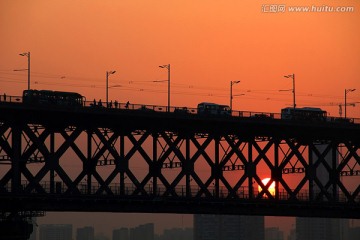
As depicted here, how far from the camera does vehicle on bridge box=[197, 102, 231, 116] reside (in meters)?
186

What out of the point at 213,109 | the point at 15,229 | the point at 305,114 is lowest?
the point at 15,229

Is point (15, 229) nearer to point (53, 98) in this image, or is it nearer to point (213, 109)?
point (53, 98)

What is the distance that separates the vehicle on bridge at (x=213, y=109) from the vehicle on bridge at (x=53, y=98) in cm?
2053

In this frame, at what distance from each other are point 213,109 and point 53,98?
28.3 meters

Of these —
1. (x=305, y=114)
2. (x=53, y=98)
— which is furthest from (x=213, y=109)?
(x=53, y=98)

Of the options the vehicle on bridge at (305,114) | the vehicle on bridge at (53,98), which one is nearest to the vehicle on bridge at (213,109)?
the vehicle on bridge at (305,114)

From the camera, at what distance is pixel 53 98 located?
169 metres

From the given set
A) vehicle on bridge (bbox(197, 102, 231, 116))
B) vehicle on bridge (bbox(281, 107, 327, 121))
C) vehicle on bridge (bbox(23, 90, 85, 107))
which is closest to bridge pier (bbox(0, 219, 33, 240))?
vehicle on bridge (bbox(23, 90, 85, 107))

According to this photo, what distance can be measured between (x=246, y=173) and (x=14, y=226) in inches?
1404

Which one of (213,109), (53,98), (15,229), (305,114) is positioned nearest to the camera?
(15,229)

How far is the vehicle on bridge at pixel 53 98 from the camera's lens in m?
168


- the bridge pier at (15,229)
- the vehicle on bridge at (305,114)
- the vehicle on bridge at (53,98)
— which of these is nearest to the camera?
the bridge pier at (15,229)

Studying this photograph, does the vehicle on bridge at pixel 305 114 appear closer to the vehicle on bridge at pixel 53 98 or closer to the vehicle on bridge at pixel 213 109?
the vehicle on bridge at pixel 213 109

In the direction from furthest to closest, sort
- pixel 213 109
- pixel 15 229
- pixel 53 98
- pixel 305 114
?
1. pixel 305 114
2. pixel 213 109
3. pixel 53 98
4. pixel 15 229
